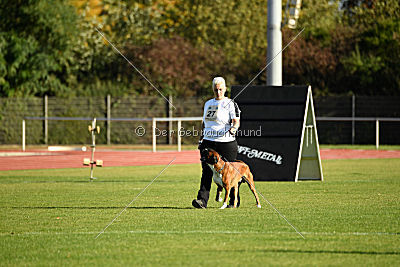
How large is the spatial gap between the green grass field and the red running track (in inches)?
265

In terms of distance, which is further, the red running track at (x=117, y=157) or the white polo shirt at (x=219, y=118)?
the red running track at (x=117, y=157)

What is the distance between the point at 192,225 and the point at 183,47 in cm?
3529

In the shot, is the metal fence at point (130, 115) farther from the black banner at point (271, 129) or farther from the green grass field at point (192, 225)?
the green grass field at point (192, 225)

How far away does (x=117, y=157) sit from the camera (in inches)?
1059

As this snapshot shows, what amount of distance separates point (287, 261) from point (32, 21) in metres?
35.1

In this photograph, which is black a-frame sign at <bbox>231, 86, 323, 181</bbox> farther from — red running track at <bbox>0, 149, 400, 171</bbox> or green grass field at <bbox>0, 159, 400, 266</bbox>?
red running track at <bbox>0, 149, 400, 171</bbox>

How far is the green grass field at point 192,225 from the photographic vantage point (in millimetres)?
7867

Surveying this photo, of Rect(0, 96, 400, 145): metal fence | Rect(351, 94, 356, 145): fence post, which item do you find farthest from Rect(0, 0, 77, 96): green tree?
Rect(351, 94, 356, 145): fence post

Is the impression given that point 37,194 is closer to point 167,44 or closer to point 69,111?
point 69,111

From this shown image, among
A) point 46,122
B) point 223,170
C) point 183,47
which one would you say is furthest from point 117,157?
point 183,47

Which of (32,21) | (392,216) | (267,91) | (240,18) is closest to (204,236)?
(392,216)

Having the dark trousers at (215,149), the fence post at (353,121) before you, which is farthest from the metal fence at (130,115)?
the dark trousers at (215,149)

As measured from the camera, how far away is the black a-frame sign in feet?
54.5

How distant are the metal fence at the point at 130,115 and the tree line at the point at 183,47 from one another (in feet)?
8.39
